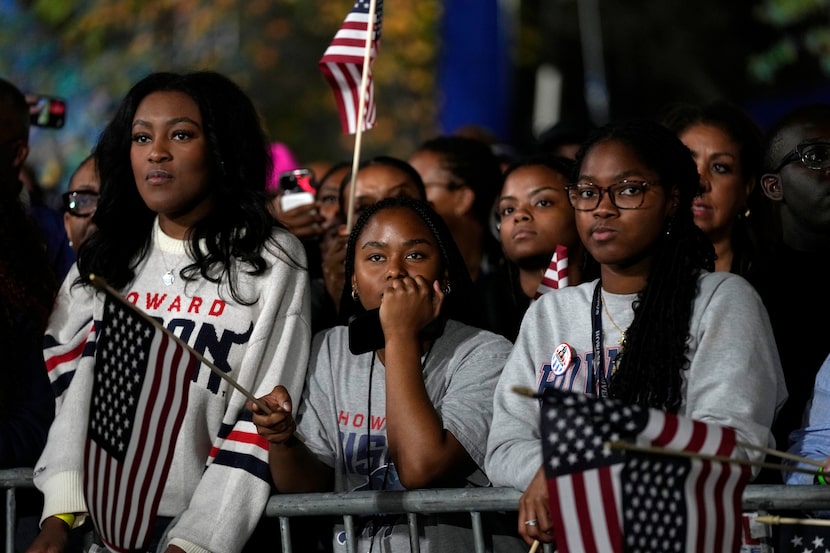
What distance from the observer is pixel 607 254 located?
14.8 ft

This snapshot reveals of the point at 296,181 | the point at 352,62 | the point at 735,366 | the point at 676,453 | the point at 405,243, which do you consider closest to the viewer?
the point at 676,453

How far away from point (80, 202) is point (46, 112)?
36.8 inches

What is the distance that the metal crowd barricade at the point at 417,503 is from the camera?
3910mm

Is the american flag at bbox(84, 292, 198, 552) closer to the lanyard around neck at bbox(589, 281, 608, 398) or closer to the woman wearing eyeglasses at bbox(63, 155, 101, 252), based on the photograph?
the lanyard around neck at bbox(589, 281, 608, 398)

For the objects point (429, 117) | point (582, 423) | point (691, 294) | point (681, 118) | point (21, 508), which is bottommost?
point (21, 508)

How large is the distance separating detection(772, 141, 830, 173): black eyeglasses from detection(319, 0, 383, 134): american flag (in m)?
2.26

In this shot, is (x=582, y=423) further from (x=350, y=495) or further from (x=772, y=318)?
(x=772, y=318)

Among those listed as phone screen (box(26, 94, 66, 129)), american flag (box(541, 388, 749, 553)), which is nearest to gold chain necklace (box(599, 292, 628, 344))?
american flag (box(541, 388, 749, 553))

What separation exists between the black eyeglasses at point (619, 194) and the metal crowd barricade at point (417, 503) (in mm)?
1040

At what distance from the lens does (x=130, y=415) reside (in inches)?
168

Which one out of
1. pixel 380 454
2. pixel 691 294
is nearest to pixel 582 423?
pixel 691 294

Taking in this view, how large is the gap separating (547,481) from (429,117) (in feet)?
51.8

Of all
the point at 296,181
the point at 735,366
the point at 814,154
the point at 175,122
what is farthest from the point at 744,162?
the point at 175,122

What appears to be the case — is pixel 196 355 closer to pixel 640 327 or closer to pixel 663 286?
pixel 640 327
